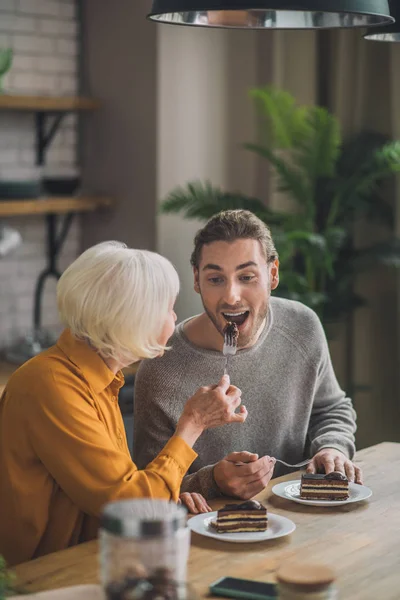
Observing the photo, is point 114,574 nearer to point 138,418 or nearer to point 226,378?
point 226,378

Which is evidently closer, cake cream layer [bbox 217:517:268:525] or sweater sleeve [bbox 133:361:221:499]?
cake cream layer [bbox 217:517:268:525]

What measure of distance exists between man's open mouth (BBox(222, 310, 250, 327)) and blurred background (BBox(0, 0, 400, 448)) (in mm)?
1825

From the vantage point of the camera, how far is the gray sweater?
2709 mm

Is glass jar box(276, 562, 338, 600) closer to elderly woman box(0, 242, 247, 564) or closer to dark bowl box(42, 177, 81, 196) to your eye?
elderly woman box(0, 242, 247, 564)

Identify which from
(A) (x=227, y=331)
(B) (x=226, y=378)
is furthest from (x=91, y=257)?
(A) (x=227, y=331)

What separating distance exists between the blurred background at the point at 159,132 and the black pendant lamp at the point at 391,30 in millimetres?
1934

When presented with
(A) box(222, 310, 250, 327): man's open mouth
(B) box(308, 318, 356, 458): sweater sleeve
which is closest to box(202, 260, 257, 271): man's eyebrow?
(A) box(222, 310, 250, 327): man's open mouth

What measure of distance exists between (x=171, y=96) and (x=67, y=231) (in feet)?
2.59

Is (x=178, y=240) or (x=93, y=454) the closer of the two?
(x=93, y=454)

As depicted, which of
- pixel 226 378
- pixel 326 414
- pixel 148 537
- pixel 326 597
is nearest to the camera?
pixel 148 537

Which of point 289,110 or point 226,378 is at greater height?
point 289,110

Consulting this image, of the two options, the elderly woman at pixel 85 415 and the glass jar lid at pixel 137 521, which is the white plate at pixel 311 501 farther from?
the glass jar lid at pixel 137 521

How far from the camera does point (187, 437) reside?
2.18 meters

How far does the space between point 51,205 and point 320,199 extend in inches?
46.4
